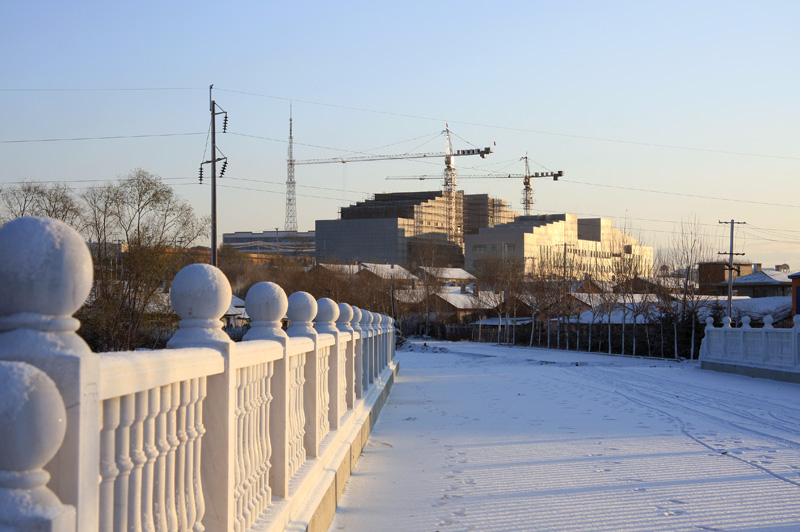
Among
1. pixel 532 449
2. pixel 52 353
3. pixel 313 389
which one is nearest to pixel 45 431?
pixel 52 353

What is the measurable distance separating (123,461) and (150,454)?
0.65 ft

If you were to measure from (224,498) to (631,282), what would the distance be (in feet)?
191

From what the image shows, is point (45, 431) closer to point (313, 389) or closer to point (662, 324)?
point (313, 389)

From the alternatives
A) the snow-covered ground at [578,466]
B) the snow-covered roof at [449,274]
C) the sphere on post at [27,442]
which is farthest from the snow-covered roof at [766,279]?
the sphere on post at [27,442]

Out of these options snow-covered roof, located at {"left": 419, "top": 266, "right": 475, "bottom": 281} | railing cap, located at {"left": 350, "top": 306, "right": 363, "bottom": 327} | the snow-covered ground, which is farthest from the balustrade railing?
snow-covered roof, located at {"left": 419, "top": 266, "right": 475, "bottom": 281}

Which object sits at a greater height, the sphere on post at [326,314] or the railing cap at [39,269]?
the railing cap at [39,269]

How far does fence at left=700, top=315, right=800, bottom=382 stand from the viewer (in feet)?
68.1

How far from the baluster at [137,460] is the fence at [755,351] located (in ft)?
68.1

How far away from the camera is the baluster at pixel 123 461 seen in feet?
7.30

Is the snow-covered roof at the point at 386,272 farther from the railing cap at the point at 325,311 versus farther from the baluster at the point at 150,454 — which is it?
the baluster at the point at 150,454

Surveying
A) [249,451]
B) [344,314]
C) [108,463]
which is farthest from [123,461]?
[344,314]

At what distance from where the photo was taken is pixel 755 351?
2341 centimetres

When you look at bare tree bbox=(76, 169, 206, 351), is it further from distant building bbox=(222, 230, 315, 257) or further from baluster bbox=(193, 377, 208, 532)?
distant building bbox=(222, 230, 315, 257)

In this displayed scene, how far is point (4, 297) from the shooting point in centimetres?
178
